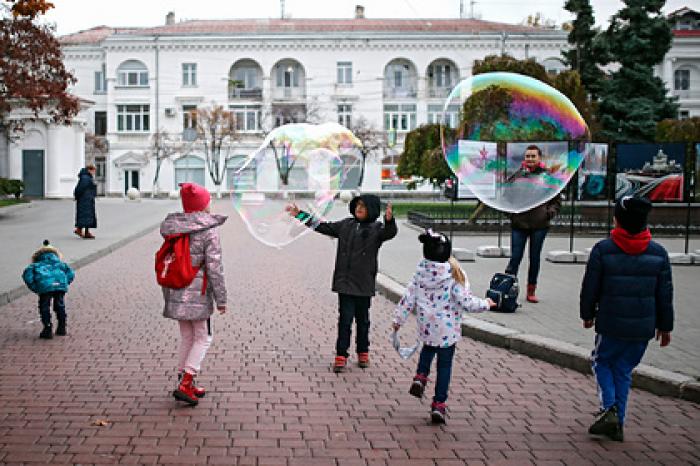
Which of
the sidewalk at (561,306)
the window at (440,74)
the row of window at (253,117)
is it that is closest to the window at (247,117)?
the row of window at (253,117)

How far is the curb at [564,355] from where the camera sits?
679 cm

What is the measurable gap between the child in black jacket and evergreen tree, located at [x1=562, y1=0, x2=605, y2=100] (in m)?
37.9

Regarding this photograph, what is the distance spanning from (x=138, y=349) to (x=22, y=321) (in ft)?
8.10

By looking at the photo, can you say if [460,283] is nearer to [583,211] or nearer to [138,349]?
[138,349]

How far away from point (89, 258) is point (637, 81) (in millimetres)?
30675

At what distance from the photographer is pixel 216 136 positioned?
2534 inches

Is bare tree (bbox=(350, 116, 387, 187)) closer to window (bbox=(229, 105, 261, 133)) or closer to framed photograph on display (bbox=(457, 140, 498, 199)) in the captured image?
window (bbox=(229, 105, 261, 133))

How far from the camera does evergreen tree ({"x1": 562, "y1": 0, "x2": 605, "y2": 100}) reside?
142ft

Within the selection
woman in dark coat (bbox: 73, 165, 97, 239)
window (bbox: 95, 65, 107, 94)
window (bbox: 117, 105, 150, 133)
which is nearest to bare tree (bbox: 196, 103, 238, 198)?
window (bbox: 117, 105, 150, 133)

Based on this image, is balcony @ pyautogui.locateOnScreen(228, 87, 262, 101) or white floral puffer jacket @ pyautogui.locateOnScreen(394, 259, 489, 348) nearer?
white floral puffer jacket @ pyautogui.locateOnScreen(394, 259, 489, 348)

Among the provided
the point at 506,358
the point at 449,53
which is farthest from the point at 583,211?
the point at 449,53

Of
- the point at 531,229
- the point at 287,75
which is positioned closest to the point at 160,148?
the point at 287,75

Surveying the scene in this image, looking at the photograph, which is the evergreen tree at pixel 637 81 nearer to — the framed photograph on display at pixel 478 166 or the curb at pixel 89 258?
the curb at pixel 89 258

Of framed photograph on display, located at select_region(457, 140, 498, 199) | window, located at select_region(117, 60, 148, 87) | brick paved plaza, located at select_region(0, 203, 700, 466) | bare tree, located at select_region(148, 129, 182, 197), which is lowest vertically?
brick paved plaza, located at select_region(0, 203, 700, 466)
